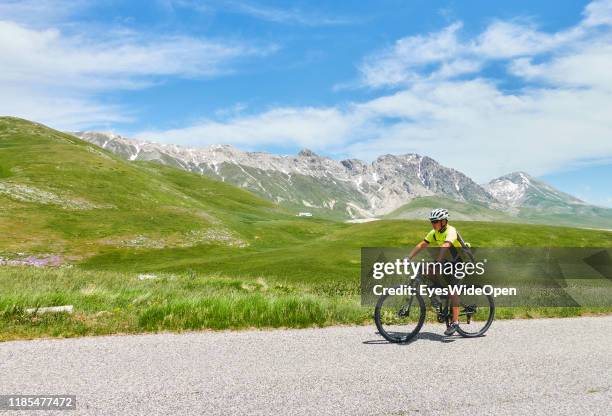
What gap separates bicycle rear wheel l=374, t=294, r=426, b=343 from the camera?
11.9 m

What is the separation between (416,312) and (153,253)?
73872 mm

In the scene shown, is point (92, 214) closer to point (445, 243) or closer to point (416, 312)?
point (416, 312)

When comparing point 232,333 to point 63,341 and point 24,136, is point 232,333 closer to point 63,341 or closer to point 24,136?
point 63,341

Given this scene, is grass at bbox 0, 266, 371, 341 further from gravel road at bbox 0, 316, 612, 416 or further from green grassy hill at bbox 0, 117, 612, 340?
gravel road at bbox 0, 316, 612, 416

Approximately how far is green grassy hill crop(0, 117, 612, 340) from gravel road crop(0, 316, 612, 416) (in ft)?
5.22

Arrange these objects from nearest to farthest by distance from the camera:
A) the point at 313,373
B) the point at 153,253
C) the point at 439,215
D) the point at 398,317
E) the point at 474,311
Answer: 1. the point at 313,373
2. the point at 439,215
3. the point at 398,317
4. the point at 474,311
5. the point at 153,253

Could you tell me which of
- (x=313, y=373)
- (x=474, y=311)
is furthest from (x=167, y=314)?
(x=474, y=311)

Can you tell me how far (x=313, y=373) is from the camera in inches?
347

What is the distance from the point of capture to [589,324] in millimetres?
13953

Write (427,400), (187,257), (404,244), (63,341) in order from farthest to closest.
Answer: (404,244) < (187,257) < (63,341) < (427,400)

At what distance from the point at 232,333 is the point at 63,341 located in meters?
4.09

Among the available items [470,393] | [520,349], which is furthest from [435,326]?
[470,393]

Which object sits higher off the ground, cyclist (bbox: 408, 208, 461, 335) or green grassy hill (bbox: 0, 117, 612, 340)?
cyclist (bbox: 408, 208, 461, 335)

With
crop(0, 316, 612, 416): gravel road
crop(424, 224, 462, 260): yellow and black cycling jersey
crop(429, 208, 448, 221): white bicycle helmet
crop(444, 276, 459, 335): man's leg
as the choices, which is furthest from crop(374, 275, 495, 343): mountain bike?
crop(429, 208, 448, 221): white bicycle helmet
